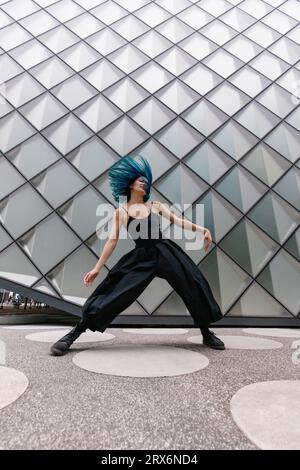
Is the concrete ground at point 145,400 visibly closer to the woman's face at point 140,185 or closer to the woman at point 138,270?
the woman at point 138,270

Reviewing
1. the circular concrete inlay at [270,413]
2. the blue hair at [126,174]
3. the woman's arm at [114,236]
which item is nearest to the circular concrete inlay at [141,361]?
the circular concrete inlay at [270,413]

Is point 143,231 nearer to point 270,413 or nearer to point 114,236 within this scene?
point 114,236

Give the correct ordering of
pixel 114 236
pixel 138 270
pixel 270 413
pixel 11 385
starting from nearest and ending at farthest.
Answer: pixel 270 413, pixel 11 385, pixel 138 270, pixel 114 236

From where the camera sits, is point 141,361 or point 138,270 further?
point 138,270

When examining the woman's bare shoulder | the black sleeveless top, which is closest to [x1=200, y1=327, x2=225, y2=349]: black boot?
the black sleeveless top

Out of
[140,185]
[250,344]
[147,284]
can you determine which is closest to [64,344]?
[147,284]

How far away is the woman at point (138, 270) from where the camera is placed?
358 cm

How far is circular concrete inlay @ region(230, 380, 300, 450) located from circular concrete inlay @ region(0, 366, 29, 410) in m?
1.59

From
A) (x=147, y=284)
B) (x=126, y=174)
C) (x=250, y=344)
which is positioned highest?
(x=126, y=174)

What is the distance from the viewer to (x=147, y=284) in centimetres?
382

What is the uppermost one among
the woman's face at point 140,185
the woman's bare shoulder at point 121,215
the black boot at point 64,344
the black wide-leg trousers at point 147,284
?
A: the woman's face at point 140,185

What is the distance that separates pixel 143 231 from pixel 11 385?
2.25m

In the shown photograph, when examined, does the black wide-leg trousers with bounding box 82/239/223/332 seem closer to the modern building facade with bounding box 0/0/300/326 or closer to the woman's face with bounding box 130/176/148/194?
the woman's face with bounding box 130/176/148/194

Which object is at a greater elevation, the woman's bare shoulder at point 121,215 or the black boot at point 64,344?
the woman's bare shoulder at point 121,215
